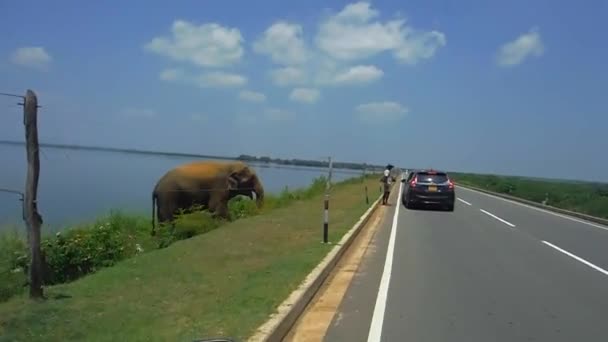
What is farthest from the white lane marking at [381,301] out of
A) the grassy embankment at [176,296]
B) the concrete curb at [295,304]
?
the grassy embankment at [176,296]

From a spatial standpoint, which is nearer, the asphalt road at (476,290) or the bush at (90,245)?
the asphalt road at (476,290)

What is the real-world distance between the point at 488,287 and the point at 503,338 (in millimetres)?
2924

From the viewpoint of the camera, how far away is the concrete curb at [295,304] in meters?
6.22

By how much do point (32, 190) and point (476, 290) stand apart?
251 inches

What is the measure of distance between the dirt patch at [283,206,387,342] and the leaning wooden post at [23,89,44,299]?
330 cm

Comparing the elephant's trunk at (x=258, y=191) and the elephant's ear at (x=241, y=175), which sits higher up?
the elephant's ear at (x=241, y=175)

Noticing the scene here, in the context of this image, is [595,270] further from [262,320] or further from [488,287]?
[262,320]

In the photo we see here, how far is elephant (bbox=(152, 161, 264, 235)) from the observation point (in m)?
21.4

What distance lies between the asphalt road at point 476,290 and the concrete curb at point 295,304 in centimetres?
50

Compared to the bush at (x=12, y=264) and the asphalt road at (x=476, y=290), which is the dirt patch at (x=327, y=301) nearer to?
the asphalt road at (x=476, y=290)

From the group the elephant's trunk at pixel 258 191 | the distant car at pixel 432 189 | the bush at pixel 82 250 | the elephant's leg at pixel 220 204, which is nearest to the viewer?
the bush at pixel 82 250

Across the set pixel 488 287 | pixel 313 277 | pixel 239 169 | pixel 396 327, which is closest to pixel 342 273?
pixel 313 277

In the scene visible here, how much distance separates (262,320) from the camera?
6.67 m

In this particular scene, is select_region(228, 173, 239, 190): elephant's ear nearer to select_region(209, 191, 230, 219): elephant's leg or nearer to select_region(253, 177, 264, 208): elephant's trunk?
select_region(209, 191, 230, 219): elephant's leg
